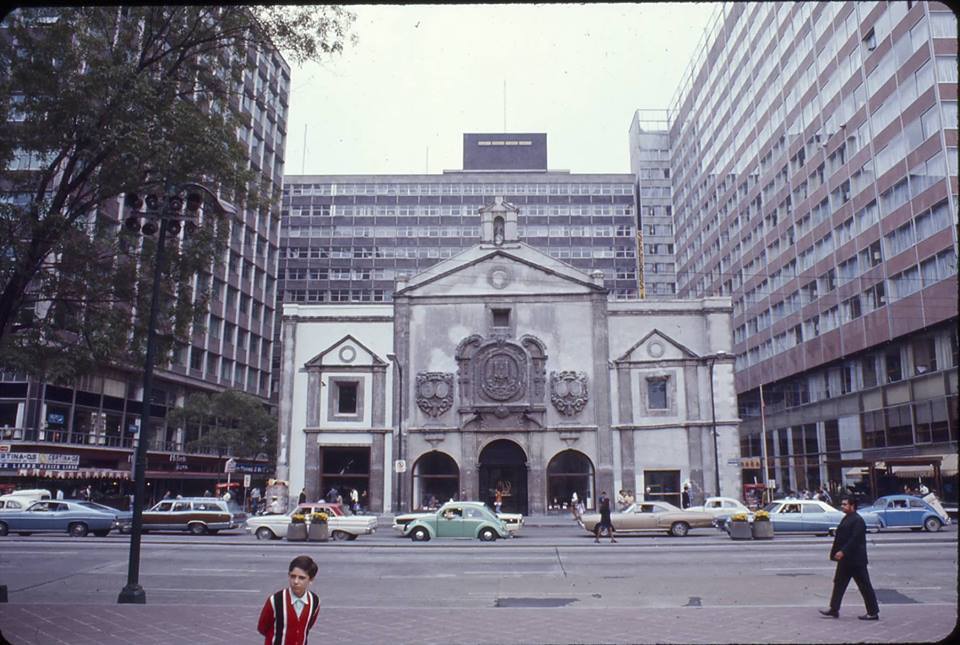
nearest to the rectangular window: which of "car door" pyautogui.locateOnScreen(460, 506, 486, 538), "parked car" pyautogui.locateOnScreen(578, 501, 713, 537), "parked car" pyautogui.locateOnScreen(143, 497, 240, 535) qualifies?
"parked car" pyautogui.locateOnScreen(143, 497, 240, 535)

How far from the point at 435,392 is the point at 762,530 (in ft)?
68.1

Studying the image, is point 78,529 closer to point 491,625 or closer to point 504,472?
point 504,472

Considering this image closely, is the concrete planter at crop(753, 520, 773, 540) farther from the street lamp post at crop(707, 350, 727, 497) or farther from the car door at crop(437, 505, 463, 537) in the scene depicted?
the street lamp post at crop(707, 350, 727, 497)

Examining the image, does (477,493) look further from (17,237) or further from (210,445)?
(17,237)

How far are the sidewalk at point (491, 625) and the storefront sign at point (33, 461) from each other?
33.6m

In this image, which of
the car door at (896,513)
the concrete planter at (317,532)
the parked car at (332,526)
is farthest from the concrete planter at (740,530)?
the concrete planter at (317,532)

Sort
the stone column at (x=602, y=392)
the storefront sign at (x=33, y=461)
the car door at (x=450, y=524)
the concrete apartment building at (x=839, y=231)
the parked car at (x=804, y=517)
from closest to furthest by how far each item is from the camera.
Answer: the car door at (x=450, y=524)
the parked car at (x=804, y=517)
the concrete apartment building at (x=839, y=231)
the storefront sign at (x=33, y=461)
the stone column at (x=602, y=392)

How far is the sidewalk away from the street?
3cm

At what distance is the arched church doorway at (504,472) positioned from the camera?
42.4 metres

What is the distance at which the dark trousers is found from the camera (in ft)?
34.9

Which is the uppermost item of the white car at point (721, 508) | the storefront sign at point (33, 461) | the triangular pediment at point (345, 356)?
the triangular pediment at point (345, 356)

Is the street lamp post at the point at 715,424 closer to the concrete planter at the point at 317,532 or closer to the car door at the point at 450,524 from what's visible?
the car door at the point at 450,524

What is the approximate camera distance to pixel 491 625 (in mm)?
10539

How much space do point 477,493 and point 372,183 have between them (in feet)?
171
